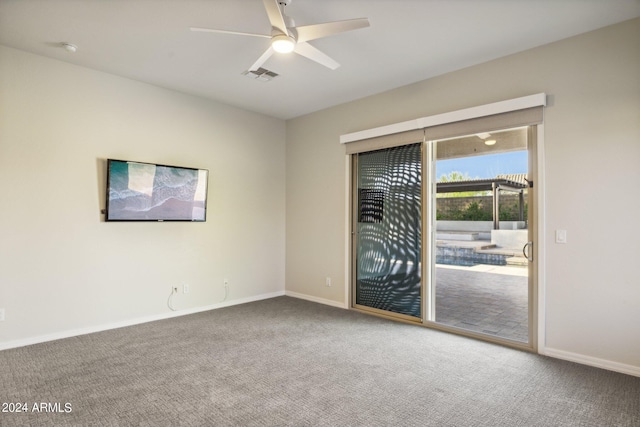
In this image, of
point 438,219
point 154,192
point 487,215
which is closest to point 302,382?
point 438,219

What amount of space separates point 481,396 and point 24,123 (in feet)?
15.6

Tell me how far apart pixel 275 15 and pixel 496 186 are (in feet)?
10.5

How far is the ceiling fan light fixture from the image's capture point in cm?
255

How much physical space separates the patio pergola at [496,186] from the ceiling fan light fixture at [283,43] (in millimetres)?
2505

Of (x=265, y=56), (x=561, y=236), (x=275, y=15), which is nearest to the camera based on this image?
(x=275, y=15)

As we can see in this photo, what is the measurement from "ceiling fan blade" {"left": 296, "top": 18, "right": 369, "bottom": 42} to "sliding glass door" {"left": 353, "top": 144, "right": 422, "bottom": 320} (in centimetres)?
213

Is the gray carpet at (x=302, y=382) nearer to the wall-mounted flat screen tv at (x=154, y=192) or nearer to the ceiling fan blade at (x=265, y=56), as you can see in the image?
the wall-mounted flat screen tv at (x=154, y=192)

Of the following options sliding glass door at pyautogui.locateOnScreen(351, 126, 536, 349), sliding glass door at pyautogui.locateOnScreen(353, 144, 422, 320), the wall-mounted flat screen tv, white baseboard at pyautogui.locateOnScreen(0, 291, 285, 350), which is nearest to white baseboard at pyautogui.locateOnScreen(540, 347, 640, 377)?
sliding glass door at pyautogui.locateOnScreen(351, 126, 536, 349)

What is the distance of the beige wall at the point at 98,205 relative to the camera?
11.2 feet

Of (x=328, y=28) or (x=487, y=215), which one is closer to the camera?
(x=328, y=28)

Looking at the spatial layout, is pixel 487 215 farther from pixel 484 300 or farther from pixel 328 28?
pixel 328 28

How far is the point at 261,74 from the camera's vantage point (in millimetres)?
3979

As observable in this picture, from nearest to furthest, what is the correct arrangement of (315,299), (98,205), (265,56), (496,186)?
(265,56) < (98,205) < (496,186) < (315,299)

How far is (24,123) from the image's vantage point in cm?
346
